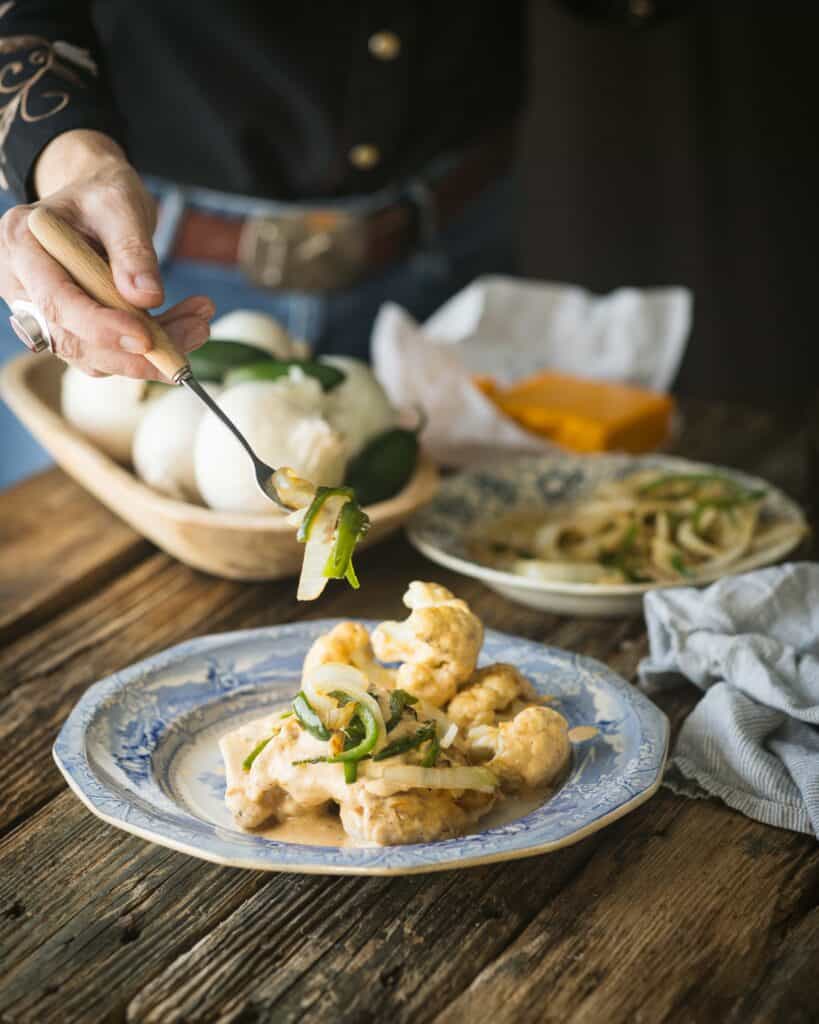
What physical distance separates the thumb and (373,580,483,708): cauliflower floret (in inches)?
17.4

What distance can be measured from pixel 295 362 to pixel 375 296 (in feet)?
3.61

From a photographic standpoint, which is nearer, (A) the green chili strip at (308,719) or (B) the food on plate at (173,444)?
(A) the green chili strip at (308,719)

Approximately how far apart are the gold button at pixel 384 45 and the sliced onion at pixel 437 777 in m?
1.94

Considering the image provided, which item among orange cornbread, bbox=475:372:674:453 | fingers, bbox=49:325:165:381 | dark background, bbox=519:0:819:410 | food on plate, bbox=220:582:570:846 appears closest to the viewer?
food on plate, bbox=220:582:570:846

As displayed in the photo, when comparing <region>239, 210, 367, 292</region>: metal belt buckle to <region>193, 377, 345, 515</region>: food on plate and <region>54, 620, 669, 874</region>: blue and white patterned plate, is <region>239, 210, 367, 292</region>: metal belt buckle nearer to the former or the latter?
<region>193, 377, 345, 515</region>: food on plate

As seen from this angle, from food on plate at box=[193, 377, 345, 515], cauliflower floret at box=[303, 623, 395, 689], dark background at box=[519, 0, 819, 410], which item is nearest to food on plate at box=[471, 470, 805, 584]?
food on plate at box=[193, 377, 345, 515]

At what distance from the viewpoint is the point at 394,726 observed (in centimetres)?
117

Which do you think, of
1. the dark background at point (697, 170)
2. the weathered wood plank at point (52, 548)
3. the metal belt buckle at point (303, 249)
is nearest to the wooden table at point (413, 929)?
the weathered wood plank at point (52, 548)

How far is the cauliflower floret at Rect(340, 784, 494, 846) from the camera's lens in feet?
3.64

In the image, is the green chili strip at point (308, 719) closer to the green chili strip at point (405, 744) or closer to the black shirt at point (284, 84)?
the green chili strip at point (405, 744)

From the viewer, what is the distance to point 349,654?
51.9 inches

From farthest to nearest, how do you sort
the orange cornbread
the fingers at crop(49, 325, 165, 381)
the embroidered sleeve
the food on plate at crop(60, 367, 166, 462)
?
the orange cornbread
the food on plate at crop(60, 367, 166, 462)
the embroidered sleeve
the fingers at crop(49, 325, 165, 381)

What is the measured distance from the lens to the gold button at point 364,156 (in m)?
2.70

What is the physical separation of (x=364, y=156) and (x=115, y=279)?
1.49 m
